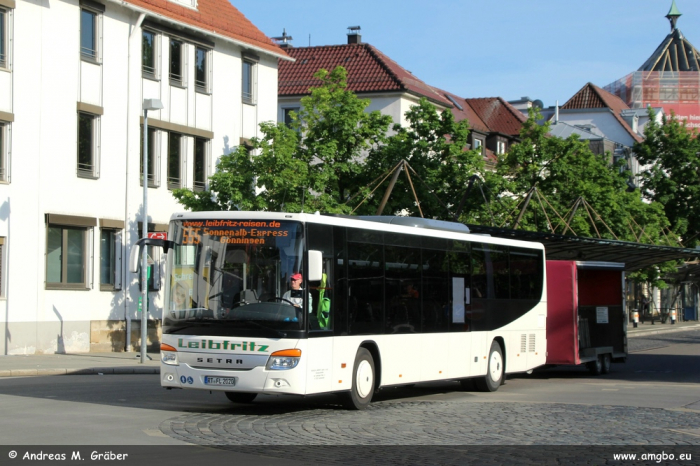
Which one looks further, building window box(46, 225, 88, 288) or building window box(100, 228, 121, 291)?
building window box(100, 228, 121, 291)

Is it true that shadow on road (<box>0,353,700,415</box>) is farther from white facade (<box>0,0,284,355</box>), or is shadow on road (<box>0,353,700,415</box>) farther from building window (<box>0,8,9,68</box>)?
building window (<box>0,8,9,68</box>)

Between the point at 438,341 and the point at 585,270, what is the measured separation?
30.0 ft

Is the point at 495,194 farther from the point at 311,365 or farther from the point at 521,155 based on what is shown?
the point at 311,365

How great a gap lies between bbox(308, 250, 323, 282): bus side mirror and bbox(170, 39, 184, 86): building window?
2218cm

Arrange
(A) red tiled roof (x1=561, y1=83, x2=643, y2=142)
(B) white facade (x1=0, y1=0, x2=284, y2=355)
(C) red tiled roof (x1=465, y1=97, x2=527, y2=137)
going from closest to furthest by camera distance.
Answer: (B) white facade (x1=0, y1=0, x2=284, y2=355), (C) red tiled roof (x1=465, y1=97, x2=527, y2=137), (A) red tiled roof (x1=561, y1=83, x2=643, y2=142)

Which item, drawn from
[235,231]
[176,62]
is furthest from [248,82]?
[235,231]

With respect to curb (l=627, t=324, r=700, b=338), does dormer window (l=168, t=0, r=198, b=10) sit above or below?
above

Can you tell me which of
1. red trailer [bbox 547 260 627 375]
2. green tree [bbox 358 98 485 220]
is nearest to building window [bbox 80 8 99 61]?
green tree [bbox 358 98 485 220]

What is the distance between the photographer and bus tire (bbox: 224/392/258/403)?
1623 centimetres

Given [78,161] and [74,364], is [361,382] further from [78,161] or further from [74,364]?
[78,161]

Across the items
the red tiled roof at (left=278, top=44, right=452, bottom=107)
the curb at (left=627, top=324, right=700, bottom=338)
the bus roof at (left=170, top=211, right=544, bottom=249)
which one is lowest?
the curb at (left=627, top=324, right=700, bottom=338)

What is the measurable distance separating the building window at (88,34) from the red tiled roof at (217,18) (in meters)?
1.30

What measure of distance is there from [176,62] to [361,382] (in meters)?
22.2

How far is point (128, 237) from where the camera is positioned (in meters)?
32.7
